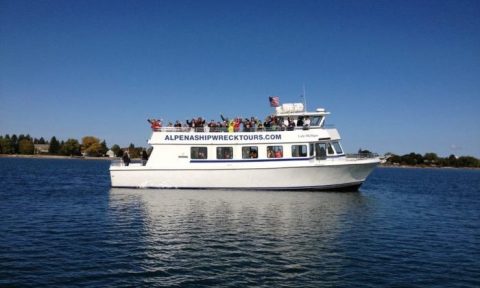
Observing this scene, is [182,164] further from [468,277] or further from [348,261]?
[468,277]

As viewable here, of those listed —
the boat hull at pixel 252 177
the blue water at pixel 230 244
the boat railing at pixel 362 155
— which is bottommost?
the blue water at pixel 230 244

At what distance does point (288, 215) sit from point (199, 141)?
1215 centimetres

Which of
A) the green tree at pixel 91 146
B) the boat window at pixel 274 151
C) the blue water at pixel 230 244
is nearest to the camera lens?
the blue water at pixel 230 244

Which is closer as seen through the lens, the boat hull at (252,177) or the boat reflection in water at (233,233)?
the boat reflection in water at (233,233)

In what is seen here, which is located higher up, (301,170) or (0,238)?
(301,170)

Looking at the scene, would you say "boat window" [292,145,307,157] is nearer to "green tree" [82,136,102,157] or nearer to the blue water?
the blue water

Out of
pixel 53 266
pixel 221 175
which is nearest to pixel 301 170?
pixel 221 175

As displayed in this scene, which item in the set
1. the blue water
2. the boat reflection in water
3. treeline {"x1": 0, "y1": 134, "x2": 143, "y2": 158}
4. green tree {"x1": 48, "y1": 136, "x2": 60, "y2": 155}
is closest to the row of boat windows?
the boat reflection in water

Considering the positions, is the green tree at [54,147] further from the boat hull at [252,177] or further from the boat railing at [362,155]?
the boat railing at [362,155]

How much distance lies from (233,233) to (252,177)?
46.1 feet

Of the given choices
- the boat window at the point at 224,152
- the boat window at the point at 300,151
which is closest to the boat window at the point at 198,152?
the boat window at the point at 224,152

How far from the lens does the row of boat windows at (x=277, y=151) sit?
28.8 m

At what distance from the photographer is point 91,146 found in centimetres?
15862

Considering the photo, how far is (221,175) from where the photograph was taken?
29109 mm
